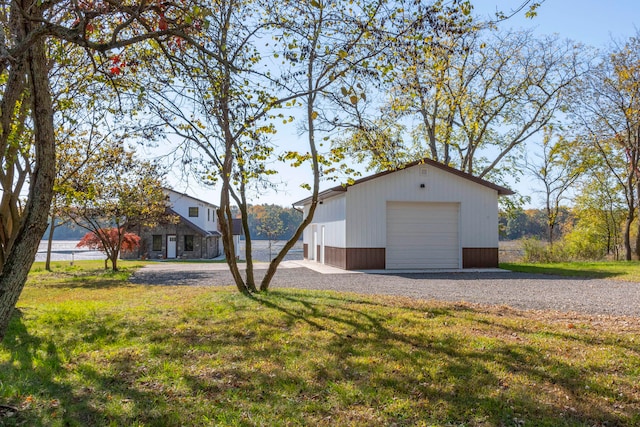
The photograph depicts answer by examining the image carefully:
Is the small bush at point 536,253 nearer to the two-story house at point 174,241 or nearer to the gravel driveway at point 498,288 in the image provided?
the gravel driveway at point 498,288

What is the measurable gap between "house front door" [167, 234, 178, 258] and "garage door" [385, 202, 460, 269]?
2182 centimetres

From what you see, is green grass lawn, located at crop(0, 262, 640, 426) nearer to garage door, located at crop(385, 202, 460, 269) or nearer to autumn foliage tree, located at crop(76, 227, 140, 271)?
garage door, located at crop(385, 202, 460, 269)

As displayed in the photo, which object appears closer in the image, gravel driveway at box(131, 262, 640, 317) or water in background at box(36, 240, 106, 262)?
gravel driveway at box(131, 262, 640, 317)

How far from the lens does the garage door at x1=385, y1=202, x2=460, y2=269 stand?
16.4 meters

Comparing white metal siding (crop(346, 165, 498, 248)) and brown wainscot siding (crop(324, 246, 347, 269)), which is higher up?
white metal siding (crop(346, 165, 498, 248))

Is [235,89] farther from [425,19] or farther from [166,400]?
[166,400]

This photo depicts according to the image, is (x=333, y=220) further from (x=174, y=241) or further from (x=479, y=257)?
(x=174, y=241)

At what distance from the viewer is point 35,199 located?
3.76m

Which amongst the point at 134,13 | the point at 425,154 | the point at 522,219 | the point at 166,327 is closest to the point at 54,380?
the point at 166,327

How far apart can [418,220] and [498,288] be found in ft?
20.0

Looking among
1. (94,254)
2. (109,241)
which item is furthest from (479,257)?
(94,254)

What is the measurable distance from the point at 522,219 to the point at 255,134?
5561 cm

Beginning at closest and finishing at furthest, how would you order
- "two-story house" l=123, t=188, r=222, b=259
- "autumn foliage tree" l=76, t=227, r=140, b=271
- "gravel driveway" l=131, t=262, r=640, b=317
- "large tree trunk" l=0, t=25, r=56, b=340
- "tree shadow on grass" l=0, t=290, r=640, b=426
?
"tree shadow on grass" l=0, t=290, r=640, b=426 < "large tree trunk" l=0, t=25, r=56, b=340 < "gravel driveway" l=131, t=262, r=640, b=317 < "autumn foliage tree" l=76, t=227, r=140, b=271 < "two-story house" l=123, t=188, r=222, b=259

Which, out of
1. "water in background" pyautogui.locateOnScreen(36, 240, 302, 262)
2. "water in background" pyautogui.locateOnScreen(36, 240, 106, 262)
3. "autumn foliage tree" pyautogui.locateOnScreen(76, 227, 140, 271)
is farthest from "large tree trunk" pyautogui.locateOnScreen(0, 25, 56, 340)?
"water in background" pyautogui.locateOnScreen(36, 240, 302, 262)
